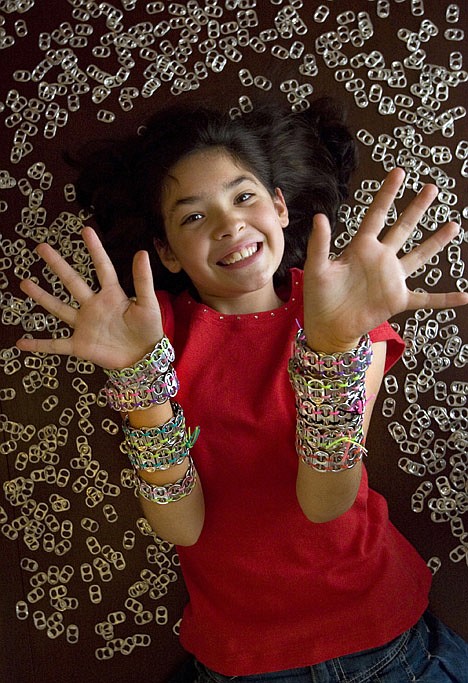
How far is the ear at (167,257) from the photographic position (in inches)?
45.2

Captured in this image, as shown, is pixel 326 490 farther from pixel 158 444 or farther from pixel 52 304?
pixel 52 304

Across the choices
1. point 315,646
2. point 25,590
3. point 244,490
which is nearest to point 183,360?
point 244,490

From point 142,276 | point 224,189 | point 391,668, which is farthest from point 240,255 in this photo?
point 391,668

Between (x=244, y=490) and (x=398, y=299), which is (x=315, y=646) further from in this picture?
(x=398, y=299)

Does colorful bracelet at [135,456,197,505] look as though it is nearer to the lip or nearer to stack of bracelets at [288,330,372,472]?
stack of bracelets at [288,330,372,472]

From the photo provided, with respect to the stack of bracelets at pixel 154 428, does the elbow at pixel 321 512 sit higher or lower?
lower

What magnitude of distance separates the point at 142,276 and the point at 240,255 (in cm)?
21

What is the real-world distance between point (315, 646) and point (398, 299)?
572mm

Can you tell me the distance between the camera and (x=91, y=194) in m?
1.27

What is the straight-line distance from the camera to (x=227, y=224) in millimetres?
1036

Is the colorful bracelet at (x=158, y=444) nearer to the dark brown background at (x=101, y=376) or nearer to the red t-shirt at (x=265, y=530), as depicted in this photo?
the red t-shirt at (x=265, y=530)

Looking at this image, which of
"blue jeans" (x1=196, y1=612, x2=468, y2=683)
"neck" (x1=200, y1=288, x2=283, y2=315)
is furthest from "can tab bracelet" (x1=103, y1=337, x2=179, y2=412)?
"blue jeans" (x1=196, y1=612, x2=468, y2=683)

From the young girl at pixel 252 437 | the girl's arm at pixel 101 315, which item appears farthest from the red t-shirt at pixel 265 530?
the girl's arm at pixel 101 315

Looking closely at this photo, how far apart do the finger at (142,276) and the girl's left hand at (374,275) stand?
187mm
